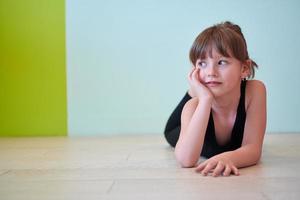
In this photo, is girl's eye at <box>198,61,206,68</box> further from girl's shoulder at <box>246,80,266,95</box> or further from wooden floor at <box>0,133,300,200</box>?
wooden floor at <box>0,133,300,200</box>

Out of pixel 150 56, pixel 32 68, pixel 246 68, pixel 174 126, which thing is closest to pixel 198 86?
pixel 246 68

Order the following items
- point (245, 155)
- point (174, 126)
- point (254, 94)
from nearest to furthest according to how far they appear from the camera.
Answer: point (245, 155) < point (254, 94) < point (174, 126)

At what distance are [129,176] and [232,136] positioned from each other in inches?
15.7

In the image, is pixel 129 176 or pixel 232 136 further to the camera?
pixel 232 136

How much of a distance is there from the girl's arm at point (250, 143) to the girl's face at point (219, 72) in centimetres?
10

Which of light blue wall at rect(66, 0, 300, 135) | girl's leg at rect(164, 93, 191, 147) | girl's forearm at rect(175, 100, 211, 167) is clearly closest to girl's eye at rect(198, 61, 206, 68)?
girl's forearm at rect(175, 100, 211, 167)

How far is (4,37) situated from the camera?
81.4 inches

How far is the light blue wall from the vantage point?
206 centimetres

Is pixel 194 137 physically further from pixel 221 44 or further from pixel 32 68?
pixel 32 68

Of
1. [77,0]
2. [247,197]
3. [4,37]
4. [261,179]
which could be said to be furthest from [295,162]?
[4,37]

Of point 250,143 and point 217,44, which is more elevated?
point 217,44

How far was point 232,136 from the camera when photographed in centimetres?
114

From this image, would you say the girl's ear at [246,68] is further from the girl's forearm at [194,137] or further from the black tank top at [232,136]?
the girl's forearm at [194,137]

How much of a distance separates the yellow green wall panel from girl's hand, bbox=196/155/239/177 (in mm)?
1343
